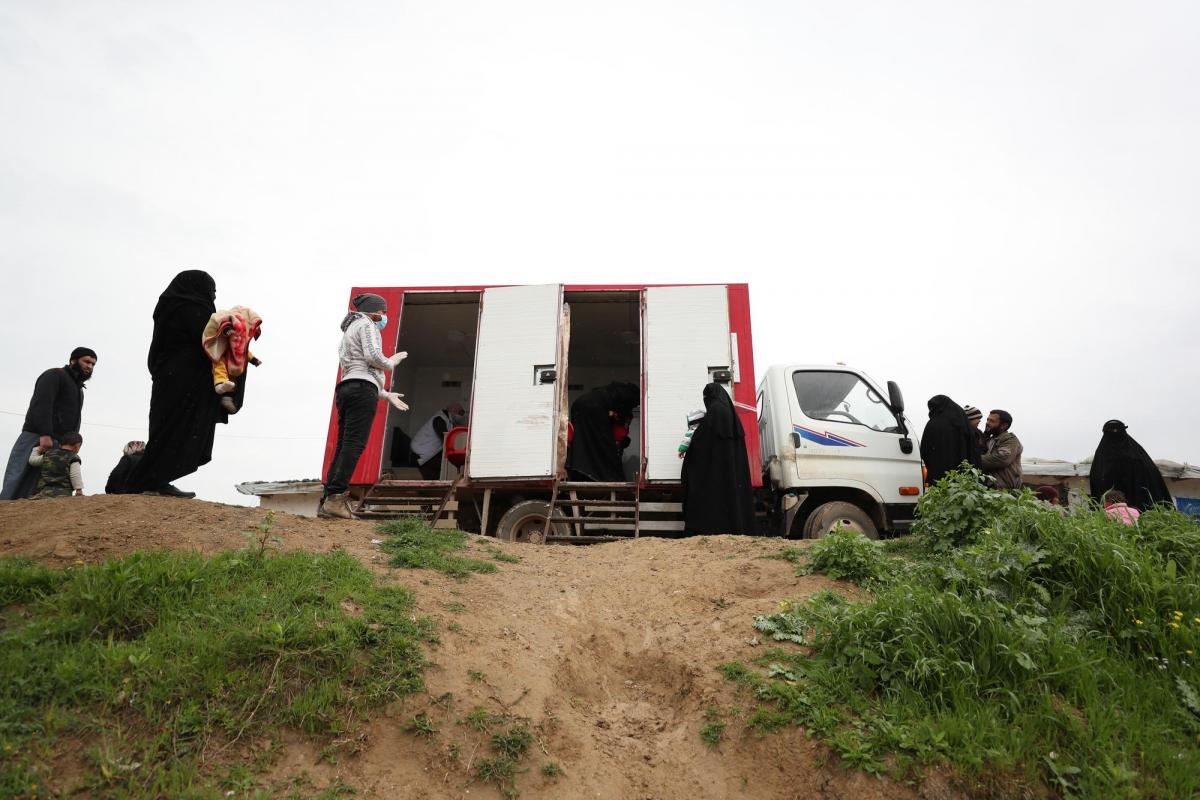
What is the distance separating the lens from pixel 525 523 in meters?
7.61

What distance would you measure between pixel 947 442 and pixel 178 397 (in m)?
7.61

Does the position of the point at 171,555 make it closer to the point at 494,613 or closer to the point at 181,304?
the point at 494,613

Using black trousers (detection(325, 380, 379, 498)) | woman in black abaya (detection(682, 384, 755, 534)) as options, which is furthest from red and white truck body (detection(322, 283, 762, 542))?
black trousers (detection(325, 380, 379, 498))

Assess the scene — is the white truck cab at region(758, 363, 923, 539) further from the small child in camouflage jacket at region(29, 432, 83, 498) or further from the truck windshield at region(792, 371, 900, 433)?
the small child in camouflage jacket at region(29, 432, 83, 498)

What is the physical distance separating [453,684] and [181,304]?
4331 millimetres

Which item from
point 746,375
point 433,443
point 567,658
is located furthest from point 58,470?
point 746,375

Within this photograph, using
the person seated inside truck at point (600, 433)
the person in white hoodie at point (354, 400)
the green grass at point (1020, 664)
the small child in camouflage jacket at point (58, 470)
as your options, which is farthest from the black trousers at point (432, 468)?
the green grass at point (1020, 664)

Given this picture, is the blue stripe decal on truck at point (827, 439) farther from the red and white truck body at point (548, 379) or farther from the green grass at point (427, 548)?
the green grass at point (427, 548)

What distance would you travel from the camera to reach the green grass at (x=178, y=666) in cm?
235

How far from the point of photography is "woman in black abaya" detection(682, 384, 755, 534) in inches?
265

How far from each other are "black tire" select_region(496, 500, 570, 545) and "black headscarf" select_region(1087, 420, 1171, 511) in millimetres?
6225

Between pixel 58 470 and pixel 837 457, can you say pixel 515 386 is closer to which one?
pixel 837 457

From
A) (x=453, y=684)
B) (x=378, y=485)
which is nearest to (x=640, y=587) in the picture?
(x=453, y=684)

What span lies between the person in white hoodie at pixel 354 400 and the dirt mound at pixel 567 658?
43 centimetres
